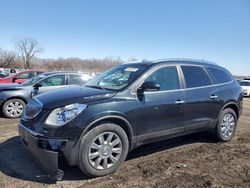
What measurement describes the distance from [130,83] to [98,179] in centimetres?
159

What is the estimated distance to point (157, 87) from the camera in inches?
180

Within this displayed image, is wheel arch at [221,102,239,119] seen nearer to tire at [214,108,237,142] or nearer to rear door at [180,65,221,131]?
tire at [214,108,237,142]

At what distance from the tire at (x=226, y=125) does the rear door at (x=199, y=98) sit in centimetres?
26

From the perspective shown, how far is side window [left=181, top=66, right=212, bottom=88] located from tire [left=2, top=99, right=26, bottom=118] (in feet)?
18.5

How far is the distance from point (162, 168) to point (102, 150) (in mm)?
1055

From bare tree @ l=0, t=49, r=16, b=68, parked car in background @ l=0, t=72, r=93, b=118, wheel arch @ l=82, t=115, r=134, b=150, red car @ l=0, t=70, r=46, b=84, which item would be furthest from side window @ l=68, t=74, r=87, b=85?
bare tree @ l=0, t=49, r=16, b=68

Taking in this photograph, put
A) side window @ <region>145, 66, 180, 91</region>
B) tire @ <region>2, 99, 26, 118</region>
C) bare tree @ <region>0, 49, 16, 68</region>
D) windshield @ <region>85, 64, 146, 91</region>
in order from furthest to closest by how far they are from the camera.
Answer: bare tree @ <region>0, 49, 16, 68</region>, tire @ <region>2, 99, 26, 118</region>, side window @ <region>145, 66, 180, 91</region>, windshield @ <region>85, 64, 146, 91</region>

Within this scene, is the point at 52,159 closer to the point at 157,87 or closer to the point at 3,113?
the point at 157,87

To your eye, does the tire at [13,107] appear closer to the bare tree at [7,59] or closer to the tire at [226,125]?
the tire at [226,125]

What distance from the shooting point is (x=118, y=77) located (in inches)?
201

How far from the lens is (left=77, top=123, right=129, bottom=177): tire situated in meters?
3.97

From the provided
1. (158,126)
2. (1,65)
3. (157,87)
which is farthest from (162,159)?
(1,65)

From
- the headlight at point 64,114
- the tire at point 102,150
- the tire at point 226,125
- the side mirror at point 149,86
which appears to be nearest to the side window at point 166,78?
the side mirror at point 149,86

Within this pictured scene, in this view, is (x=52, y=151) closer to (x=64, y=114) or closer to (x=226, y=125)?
(x=64, y=114)
